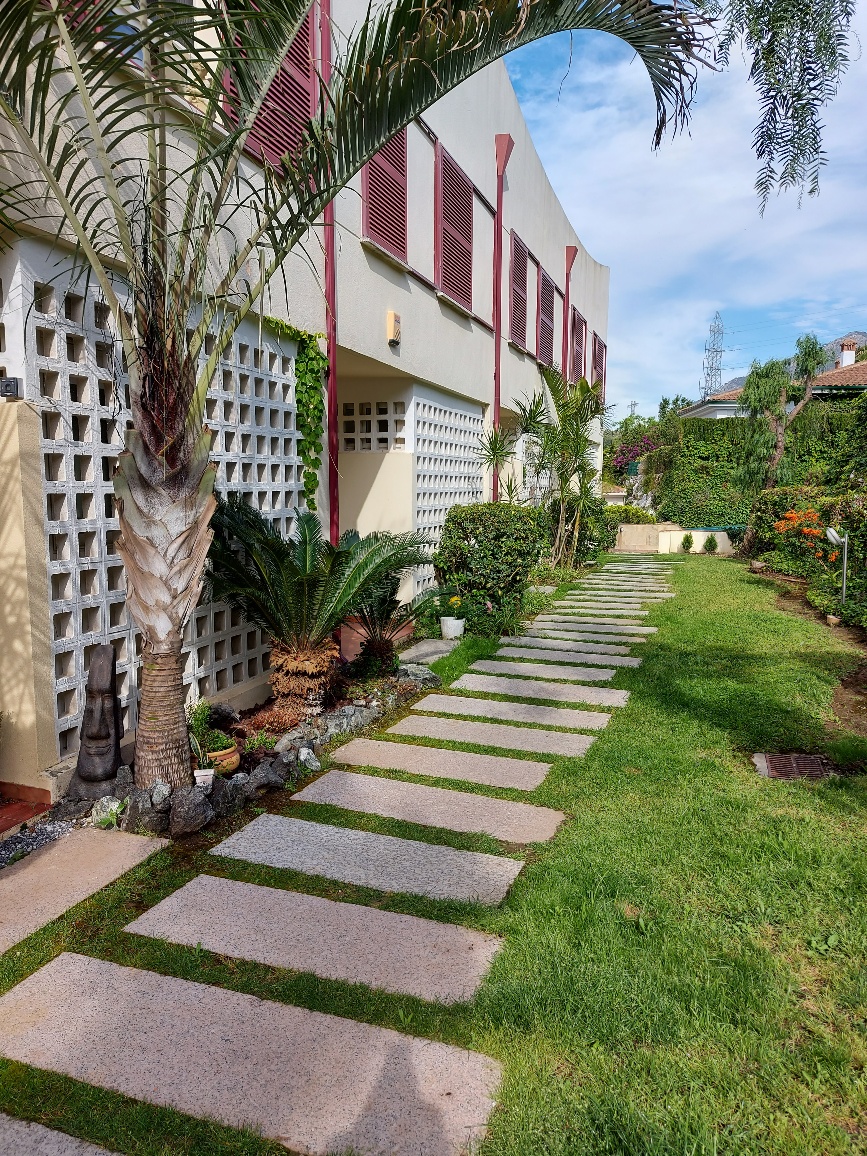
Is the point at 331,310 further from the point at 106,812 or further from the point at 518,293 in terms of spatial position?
the point at 518,293

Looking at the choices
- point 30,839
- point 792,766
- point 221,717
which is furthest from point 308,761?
point 792,766

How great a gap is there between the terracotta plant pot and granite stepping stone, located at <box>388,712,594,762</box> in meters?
1.15

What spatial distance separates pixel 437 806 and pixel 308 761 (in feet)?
2.85

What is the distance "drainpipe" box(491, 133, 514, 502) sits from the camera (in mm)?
10945

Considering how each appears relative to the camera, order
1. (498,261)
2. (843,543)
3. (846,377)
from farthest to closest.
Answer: (846,377) < (498,261) < (843,543)

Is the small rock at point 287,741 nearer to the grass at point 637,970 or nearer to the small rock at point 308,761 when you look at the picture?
the small rock at point 308,761

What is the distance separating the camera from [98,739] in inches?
145

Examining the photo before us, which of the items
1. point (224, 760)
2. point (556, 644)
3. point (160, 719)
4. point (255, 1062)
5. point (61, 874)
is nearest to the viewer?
point (255, 1062)

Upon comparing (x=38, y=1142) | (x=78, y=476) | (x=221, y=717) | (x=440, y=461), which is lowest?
(x=38, y=1142)

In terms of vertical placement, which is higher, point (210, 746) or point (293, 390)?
point (293, 390)

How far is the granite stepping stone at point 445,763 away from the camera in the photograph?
430cm

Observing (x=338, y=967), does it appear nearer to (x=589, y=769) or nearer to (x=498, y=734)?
(x=589, y=769)

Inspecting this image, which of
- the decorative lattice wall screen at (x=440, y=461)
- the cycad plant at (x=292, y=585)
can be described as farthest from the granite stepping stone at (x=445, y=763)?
the decorative lattice wall screen at (x=440, y=461)

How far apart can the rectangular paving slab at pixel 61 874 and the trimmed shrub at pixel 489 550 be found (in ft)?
16.3
